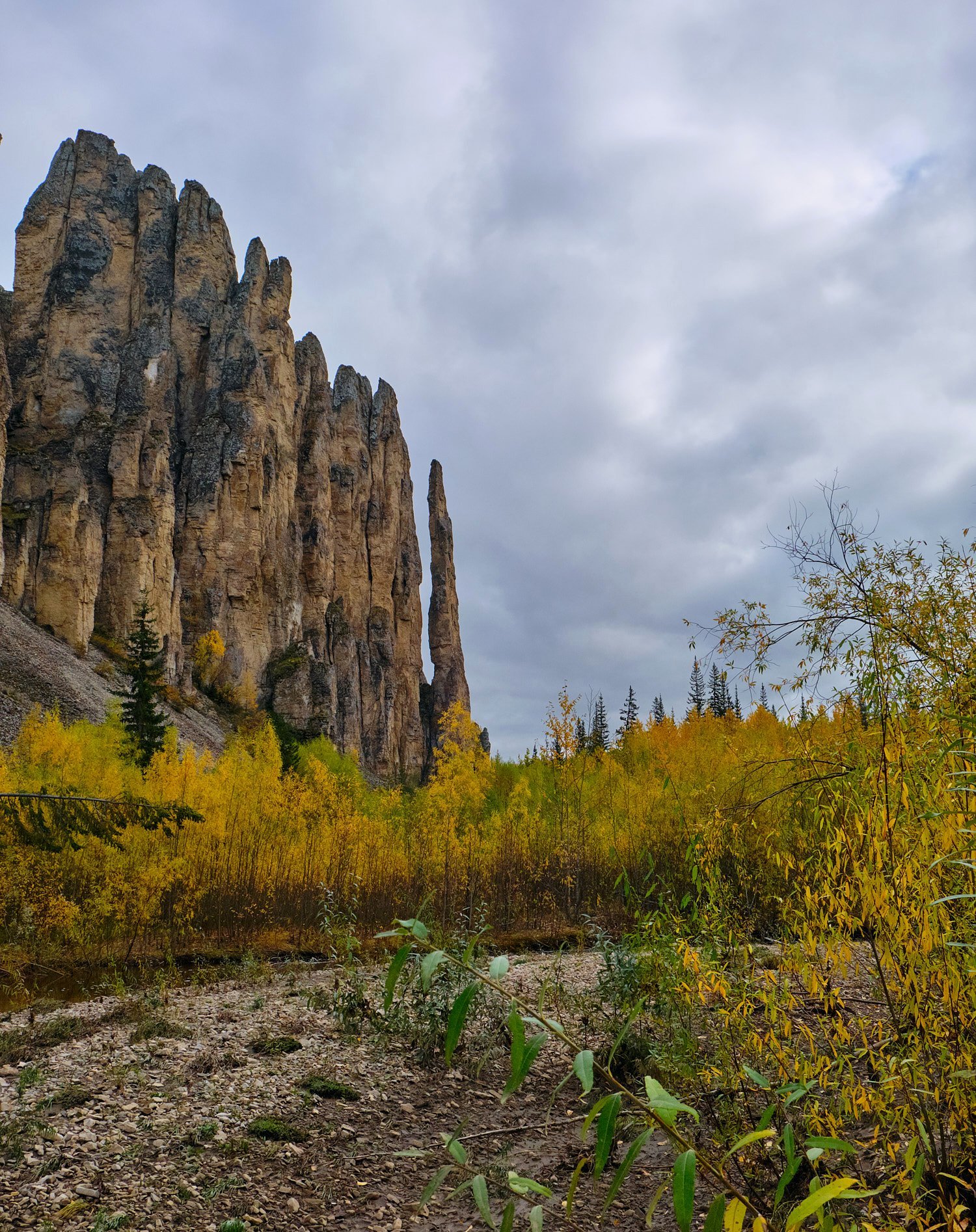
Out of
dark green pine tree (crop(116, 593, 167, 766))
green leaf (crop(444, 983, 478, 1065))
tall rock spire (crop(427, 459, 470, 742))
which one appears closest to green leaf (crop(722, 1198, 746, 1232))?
green leaf (crop(444, 983, 478, 1065))

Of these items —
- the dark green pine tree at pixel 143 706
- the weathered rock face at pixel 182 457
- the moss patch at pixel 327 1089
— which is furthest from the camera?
the weathered rock face at pixel 182 457

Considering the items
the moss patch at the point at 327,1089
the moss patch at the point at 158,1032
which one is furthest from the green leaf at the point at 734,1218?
the moss patch at the point at 158,1032

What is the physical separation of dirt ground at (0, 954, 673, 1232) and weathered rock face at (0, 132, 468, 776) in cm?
3532

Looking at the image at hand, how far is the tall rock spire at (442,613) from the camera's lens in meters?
74.9

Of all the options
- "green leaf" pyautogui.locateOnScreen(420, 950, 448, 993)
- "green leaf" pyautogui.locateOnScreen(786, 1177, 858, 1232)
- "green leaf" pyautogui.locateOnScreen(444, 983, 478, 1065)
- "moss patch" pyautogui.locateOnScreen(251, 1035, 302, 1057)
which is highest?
"green leaf" pyautogui.locateOnScreen(420, 950, 448, 993)

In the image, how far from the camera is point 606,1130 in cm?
120

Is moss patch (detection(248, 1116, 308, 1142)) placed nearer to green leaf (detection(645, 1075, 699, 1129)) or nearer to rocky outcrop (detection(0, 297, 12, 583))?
green leaf (detection(645, 1075, 699, 1129))

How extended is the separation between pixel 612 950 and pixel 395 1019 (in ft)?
5.96

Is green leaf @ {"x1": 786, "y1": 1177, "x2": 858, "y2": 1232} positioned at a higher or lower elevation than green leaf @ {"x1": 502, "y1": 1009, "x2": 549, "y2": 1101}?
lower

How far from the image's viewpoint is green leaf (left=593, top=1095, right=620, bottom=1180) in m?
1.19

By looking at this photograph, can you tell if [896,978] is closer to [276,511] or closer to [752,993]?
[752,993]

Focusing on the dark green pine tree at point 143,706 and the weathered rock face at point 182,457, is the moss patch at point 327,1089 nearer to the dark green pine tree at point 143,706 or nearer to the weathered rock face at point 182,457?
the dark green pine tree at point 143,706

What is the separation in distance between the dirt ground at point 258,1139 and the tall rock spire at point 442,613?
67.1 metres

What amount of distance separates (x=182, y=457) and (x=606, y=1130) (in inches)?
2181
